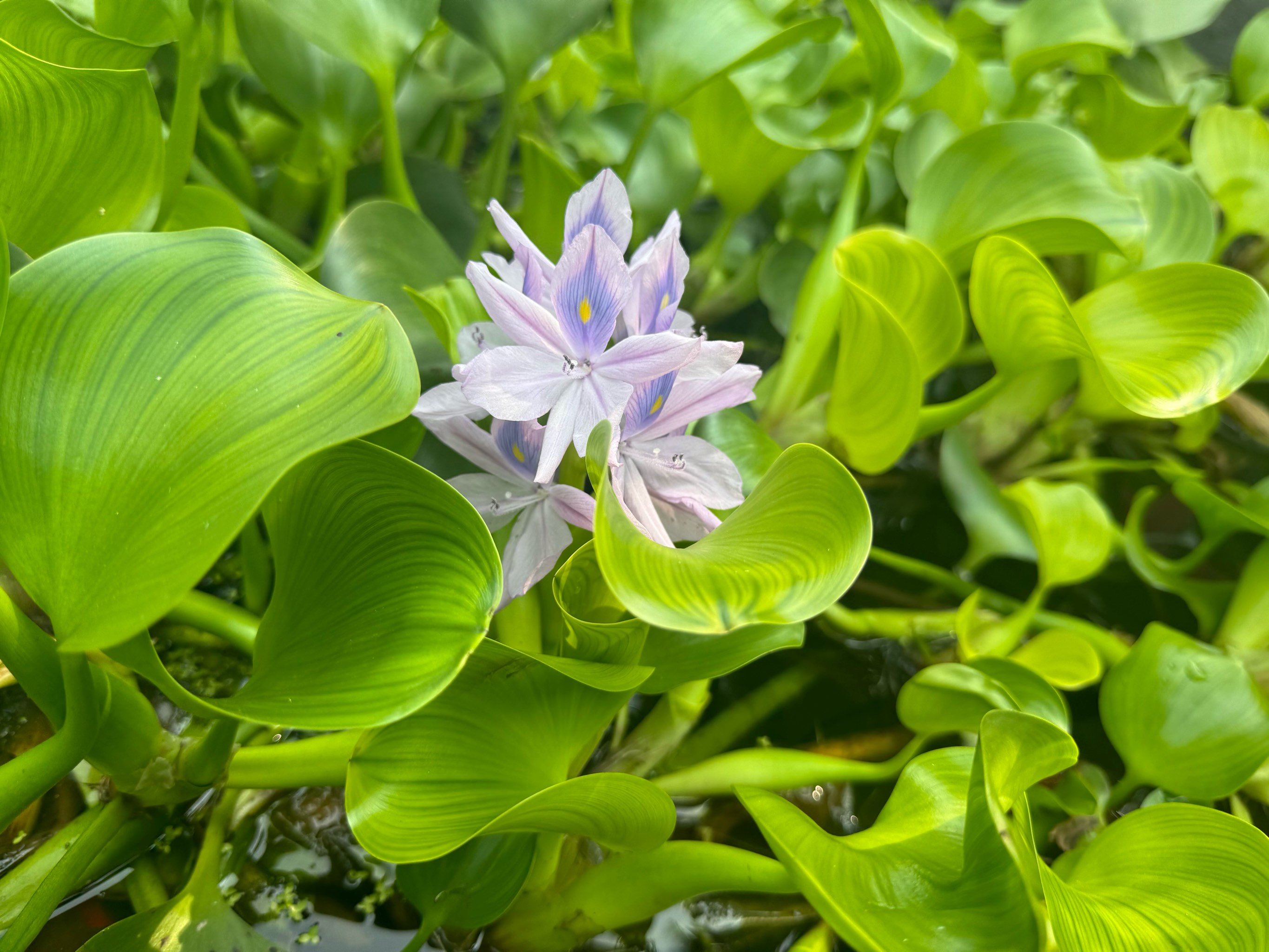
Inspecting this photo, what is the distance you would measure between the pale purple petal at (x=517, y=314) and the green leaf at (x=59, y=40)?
0.28 metres

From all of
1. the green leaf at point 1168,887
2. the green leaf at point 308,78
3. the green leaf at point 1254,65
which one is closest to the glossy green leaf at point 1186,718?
the green leaf at point 1168,887

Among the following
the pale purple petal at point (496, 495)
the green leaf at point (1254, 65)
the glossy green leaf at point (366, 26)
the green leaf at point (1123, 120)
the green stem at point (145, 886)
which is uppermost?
the glossy green leaf at point (366, 26)

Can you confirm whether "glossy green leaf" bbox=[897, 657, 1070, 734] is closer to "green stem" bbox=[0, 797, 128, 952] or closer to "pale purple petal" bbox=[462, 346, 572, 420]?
"pale purple petal" bbox=[462, 346, 572, 420]

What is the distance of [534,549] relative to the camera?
466 mm

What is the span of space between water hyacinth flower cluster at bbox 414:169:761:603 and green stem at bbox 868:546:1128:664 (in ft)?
1.16

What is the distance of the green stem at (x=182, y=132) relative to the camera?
0.61 m

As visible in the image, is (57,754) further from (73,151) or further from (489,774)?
(73,151)

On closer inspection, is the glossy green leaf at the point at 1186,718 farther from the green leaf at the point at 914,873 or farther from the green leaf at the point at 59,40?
the green leaf at the point at 59,40

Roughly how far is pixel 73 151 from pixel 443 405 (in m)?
0.26

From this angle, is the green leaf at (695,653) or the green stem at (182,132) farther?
the green stem at (182,132)

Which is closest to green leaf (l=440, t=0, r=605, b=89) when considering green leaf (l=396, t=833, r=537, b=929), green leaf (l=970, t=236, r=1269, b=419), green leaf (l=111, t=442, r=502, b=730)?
green leaf (l=970, t=236, r=1269, b=419)

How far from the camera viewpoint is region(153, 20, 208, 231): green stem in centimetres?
61

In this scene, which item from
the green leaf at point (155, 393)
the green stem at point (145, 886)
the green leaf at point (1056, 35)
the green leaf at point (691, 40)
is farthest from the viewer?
the green leaf at point (1056, 35)

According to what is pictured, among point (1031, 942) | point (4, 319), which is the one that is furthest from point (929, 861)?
point (4, 319)
